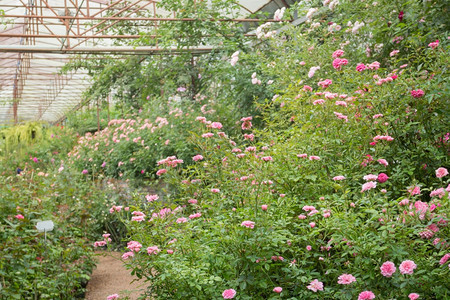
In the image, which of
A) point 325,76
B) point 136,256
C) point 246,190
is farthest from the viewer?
point 325,76

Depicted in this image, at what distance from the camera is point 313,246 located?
7.83 feet

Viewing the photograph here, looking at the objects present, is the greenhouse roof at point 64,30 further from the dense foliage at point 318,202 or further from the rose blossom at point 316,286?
the rose blossom at point 316,286

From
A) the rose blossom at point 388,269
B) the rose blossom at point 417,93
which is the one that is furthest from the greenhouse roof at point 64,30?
the rose blossom at point 388,269

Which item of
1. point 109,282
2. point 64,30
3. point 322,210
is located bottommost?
point 109,282

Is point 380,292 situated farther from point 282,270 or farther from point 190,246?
point 190,246

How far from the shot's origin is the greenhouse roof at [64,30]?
8055mm

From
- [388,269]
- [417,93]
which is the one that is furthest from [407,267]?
[417,93]

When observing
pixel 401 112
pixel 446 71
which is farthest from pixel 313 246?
pixel 446 71

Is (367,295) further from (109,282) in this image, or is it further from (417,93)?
(109,282)

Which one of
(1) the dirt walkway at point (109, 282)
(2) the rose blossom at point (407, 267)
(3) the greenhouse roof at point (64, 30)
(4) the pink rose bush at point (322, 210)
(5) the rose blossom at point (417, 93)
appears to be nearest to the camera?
(2) the rose blossom at point (407, 267)

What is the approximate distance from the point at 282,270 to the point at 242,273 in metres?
0.27

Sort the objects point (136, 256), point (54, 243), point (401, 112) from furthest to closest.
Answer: point (54, 243) < point (401, 112) < point (136, 256)

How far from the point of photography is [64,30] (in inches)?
489

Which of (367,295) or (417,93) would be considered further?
(417,93)
